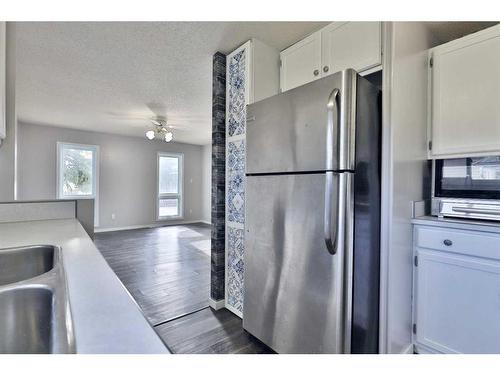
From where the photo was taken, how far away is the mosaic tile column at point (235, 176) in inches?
77.5

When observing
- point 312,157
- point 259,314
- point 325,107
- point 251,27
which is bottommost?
point 259,314

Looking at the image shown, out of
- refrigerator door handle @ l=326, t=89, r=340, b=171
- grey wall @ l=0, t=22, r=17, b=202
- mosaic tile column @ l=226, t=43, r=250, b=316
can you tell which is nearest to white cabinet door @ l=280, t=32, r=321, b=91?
mosaic tile column @ l=226, t=43, r=250, b=316

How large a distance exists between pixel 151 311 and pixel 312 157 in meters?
1.87

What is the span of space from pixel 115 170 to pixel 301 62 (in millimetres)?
5182

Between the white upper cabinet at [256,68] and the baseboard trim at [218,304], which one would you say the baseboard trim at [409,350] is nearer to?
the baseboard trim at [218,304]

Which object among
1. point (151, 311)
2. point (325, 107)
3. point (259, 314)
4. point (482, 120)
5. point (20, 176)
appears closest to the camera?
point (325, 107)

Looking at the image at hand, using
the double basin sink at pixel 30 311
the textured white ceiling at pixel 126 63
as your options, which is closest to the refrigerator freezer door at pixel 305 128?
the textured white ceiling at pixel 126 63

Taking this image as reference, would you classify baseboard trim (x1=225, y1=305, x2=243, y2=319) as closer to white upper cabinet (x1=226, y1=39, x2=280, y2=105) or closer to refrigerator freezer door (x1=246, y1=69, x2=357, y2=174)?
refrigerator freezer door (x1=246, y1=69, x2=357, y2=174)

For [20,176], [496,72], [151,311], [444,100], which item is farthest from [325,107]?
[20,176]

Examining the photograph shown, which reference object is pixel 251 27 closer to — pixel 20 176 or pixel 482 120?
pixel 482 120

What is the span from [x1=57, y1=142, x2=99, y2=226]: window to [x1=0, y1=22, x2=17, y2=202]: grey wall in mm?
3886

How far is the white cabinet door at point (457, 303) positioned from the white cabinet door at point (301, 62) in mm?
1397
